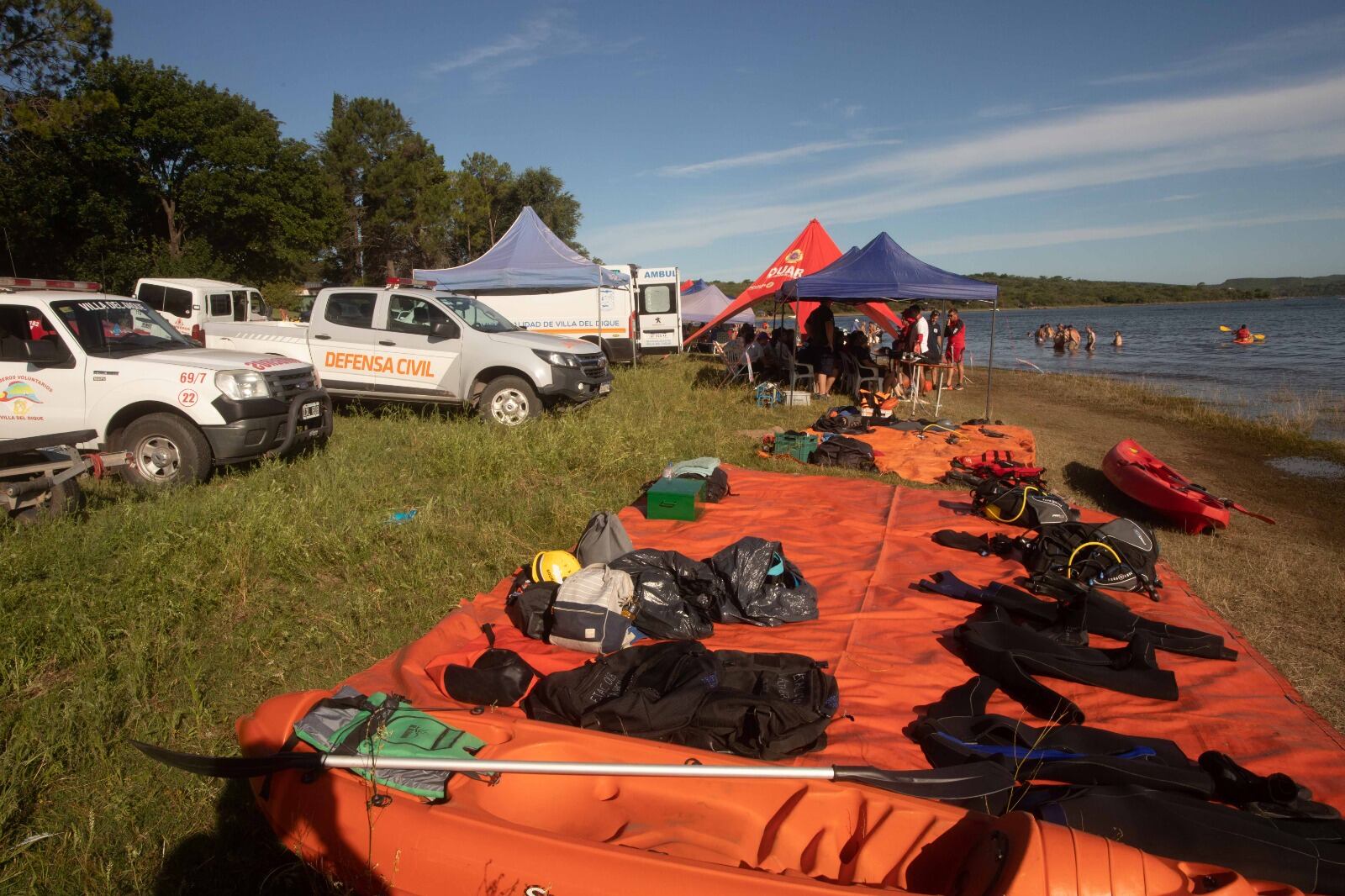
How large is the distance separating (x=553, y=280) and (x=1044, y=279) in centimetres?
13334

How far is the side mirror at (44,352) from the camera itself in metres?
6.47

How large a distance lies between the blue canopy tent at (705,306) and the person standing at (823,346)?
12.1m

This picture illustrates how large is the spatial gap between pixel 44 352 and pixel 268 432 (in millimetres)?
1924

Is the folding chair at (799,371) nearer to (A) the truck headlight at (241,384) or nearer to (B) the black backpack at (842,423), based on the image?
(B) the black backpack at (842,423)

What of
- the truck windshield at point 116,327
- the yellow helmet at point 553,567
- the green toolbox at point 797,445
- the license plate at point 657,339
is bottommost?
the yellow helmet at point 553,567

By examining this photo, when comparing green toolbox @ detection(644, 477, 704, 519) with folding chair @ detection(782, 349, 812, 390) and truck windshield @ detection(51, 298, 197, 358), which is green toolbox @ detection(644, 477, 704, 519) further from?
folding chair @ detection(782, 349, 812, 390)

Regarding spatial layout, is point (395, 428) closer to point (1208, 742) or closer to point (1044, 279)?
point (1208, 742)

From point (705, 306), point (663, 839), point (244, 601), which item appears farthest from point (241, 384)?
point (705, 306)

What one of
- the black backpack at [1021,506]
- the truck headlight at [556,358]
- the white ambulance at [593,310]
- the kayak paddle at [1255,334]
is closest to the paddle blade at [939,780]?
the black backpack at [1021,506]

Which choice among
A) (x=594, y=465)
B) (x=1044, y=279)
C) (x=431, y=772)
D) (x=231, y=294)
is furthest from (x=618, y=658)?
(x=1044, y=279)

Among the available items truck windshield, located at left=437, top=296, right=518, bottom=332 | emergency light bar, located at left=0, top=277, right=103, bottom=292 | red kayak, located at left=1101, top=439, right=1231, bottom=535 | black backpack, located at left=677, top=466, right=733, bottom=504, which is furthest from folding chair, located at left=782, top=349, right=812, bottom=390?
emergency light bar, located at left=0, top=277, right=103, bottom=292

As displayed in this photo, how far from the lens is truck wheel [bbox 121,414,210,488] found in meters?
6.52

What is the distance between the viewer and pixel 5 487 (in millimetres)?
4988

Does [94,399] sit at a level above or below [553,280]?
below
